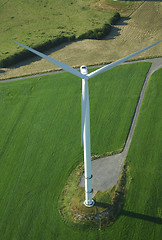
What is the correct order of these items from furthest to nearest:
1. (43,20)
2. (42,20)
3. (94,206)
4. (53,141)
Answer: (42,20) → (43,20) → (53,141) → (94,206)

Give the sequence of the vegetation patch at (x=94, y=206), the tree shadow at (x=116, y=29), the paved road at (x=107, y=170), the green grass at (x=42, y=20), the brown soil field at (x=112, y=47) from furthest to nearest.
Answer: the green grass at (x=42, y=20) < the tree shadow at (x=116, y=29) < the brown soil field at (x=112, y=47) < the paved road at (x=107, y=170) < the vegetation patch at (x=94, y=206)

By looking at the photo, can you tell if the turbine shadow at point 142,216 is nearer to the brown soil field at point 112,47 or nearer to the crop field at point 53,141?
the crop field at point 53,141

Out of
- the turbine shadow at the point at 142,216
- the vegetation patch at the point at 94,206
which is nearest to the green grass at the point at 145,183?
the turbine shadow at the point at 142,216

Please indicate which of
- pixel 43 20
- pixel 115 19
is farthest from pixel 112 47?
pixel 43 20

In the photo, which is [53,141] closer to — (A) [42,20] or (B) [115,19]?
(B) [115,19]

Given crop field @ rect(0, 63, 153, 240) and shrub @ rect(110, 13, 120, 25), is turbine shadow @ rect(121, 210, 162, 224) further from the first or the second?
shrub @ rect(110, 13, 120, 25)

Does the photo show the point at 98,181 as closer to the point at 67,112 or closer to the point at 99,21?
the point at 67,112
